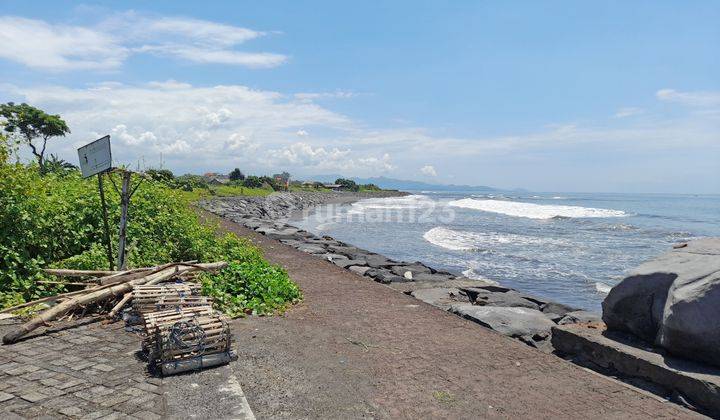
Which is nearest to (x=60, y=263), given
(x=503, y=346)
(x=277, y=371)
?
(x=277, y=371)

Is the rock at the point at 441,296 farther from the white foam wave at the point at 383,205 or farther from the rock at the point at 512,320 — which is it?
the white foam wave at the point at 383,205

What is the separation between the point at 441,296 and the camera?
9.73m

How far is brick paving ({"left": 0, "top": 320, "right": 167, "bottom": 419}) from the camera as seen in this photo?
13.9 ft

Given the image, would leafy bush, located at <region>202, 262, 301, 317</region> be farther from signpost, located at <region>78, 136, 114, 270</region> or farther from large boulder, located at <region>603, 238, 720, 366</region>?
large boulder, located at <region>603, 238, 720, 366</region>

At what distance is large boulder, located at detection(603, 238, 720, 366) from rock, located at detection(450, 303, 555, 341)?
46.1 inches

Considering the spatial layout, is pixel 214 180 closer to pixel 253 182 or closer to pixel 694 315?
pixel 253 182

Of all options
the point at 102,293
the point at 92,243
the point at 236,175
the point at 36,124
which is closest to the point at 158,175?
the point at 92,243

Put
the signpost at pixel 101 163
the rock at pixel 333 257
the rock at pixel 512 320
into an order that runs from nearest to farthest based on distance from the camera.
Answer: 1. the rock at pixel 512 320
2. the signpost at pixel 101 163
3. the rock at pixel 333 257

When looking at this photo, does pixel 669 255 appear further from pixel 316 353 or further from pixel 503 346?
pixel 316 353

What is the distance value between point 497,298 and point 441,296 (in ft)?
3.79

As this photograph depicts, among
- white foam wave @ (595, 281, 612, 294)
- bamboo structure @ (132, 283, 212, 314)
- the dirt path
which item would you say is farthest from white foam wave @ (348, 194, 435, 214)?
bamboo structure @ (132, 283, 212, 314)

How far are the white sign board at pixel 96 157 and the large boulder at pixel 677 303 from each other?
776cm

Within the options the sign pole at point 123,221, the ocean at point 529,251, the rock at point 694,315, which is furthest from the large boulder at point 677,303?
the sign pole at point 123,221

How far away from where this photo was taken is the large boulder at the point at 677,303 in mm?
4953
